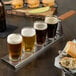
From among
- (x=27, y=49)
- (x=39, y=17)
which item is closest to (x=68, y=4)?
(x=39, y=17)

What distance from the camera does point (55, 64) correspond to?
975mm

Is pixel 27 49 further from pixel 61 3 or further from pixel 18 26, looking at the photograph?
pixel 61 3

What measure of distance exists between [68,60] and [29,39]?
0.23 meters

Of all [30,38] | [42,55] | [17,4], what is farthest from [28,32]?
[17,4]

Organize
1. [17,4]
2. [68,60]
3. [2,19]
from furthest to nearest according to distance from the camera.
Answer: [17,4] → [2,19] → [68,60]

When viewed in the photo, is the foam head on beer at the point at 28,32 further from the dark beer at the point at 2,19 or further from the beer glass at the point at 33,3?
the beer glass at the point at 33,3

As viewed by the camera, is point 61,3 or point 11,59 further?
point 61,3

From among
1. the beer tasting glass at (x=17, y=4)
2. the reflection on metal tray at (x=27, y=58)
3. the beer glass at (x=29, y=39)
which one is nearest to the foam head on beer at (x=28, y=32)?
the beer glass at (x=29, y=39)

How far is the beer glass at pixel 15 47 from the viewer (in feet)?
3.29

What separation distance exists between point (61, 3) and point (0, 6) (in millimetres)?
626

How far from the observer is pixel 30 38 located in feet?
3.48

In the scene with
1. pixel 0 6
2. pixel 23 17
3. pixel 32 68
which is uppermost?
pixel 0 6

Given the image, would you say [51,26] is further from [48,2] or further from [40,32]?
[48,2]

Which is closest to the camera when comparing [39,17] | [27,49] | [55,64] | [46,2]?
[55,64]
